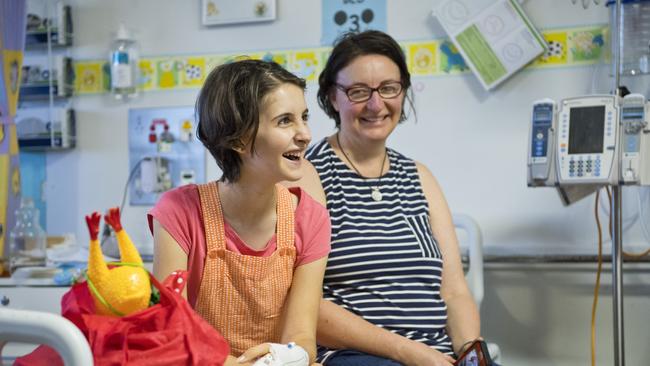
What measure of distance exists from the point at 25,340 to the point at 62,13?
7.31 feet

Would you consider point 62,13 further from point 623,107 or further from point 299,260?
point 623,107

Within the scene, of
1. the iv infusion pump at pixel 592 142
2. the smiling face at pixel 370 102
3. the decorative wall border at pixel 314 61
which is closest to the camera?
the smiling face at pixel 370 102

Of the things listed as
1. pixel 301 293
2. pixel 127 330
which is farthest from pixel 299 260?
pixel 127 330

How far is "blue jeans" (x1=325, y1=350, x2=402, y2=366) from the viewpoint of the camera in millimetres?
1529

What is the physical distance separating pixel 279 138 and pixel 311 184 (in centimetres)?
37

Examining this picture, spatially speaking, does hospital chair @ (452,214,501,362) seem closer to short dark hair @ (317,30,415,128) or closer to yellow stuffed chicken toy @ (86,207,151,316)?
short dark hair @ (317,30,415,128)

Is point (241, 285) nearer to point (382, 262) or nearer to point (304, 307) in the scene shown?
point (304, 307)

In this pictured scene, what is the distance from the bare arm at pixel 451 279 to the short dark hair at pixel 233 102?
633 mm

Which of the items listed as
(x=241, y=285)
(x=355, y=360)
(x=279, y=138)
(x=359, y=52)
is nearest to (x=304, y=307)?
(x=241, y=285)

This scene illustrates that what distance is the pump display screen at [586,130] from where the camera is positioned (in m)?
1.96

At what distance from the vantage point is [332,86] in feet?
6.03

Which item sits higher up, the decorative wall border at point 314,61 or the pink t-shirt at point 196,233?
the decorative wall border at point 314,61

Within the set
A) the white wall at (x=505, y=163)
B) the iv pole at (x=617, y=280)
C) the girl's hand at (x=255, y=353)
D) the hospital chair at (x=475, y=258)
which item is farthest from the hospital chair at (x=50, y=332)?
the white wall at (x=505, y=163)

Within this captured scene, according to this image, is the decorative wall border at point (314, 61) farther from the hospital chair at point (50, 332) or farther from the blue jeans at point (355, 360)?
the hospital chair at point (50, 332)
